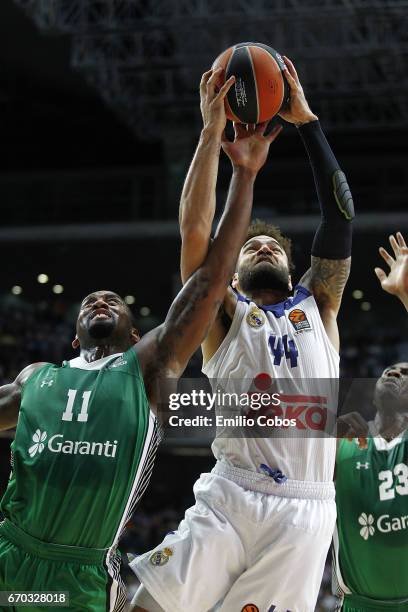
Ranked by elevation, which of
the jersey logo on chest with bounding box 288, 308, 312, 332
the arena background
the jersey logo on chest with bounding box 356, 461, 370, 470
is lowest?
the jersey logo on chest with bounding box 356, 461, 370, 470

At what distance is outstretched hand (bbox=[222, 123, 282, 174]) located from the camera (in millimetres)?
4023

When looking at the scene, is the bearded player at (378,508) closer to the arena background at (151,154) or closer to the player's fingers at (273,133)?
the player's fingers at (273,133)

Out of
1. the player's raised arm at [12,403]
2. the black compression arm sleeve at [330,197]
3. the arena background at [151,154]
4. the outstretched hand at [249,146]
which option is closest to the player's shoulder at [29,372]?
the player's raised arm at [12,403]

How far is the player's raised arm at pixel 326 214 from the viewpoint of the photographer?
439 cm

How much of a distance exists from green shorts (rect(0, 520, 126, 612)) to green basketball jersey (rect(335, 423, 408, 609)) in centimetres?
162

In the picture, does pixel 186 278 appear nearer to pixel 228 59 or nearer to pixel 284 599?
pixel 228 59

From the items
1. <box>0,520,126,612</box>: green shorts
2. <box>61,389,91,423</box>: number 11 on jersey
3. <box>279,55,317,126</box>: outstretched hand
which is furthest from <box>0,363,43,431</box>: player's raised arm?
<box>279,55,317,126</box>: outstretched hand

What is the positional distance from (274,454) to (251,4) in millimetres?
12545

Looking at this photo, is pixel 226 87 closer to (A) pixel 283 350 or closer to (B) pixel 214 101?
(B) pixel 214 101

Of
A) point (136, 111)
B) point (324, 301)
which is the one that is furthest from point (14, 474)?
point (136, 111)

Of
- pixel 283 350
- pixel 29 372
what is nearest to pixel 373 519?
pixel 283 350

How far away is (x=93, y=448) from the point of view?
3.77 metres

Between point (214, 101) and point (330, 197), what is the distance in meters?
0.84

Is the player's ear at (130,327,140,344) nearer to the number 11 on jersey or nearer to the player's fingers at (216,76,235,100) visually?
the number 11 on jersey
